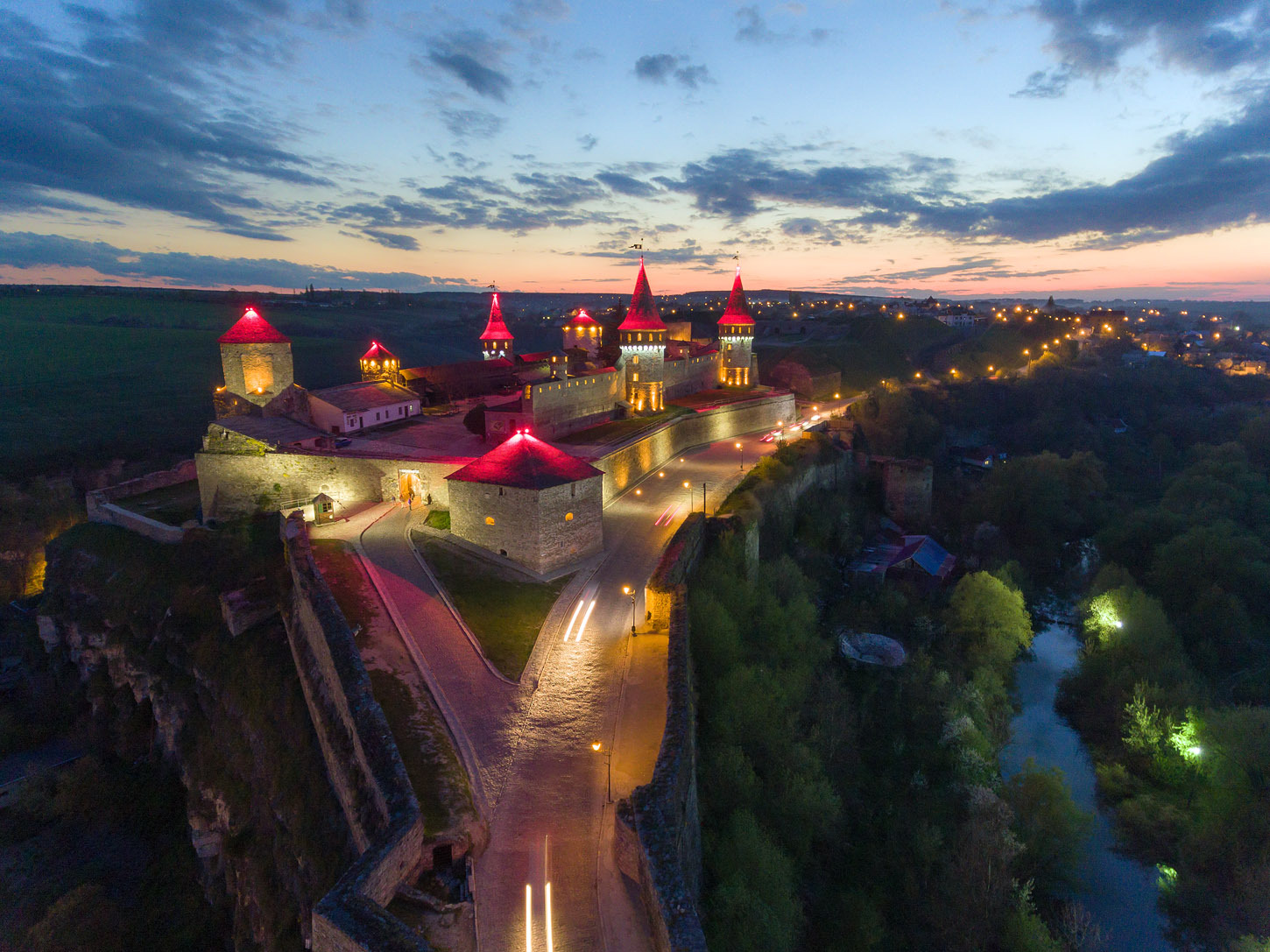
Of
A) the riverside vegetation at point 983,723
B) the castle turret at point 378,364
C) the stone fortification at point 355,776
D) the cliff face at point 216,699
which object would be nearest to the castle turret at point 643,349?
the riverside vegetation at point 983,723

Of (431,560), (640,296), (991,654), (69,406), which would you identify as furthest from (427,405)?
(69,406)

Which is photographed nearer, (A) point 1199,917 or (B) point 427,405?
(A) point 1199,917

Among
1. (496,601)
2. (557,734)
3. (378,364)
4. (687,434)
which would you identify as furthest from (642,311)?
(557,734)

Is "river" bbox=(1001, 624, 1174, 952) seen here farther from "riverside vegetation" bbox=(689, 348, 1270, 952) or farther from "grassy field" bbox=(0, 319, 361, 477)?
"grassy field" bbox=(0, 319, 361, 477)

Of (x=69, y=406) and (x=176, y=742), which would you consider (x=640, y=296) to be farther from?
(x=69, y=406)

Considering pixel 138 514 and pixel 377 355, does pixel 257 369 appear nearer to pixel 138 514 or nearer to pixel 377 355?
pixel 138 514

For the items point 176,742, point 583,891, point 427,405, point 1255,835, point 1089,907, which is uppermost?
point 427,405

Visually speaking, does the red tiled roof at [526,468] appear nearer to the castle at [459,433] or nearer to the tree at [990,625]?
the castle at [459,433]
